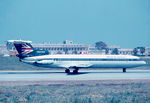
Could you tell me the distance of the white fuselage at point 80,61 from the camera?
4650cm

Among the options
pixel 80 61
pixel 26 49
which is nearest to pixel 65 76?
pixel 80 61

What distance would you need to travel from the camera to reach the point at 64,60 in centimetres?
4753

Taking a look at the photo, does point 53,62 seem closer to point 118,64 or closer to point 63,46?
point 118,64

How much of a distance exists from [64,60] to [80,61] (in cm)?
272

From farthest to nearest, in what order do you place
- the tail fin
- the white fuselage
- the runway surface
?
the white fuselage, the tail fin, the runway surface

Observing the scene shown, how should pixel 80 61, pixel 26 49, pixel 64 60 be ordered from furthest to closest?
pixel 80 61 < pixel 64 60 < pixel 26 49

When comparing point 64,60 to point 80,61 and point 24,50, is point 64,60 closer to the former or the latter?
point 80,61

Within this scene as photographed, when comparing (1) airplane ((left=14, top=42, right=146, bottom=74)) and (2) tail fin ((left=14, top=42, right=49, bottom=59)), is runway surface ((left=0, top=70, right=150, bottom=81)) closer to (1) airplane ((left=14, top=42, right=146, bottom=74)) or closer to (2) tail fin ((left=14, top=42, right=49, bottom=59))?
(1) airplane ((left=14, top=42, right=146, bottom=74))

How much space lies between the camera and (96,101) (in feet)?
60.5

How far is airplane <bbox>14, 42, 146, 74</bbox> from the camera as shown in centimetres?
4603

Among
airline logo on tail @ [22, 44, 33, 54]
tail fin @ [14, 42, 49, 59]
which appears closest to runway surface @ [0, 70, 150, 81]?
tail fin @ [14, 42, 49, 59]

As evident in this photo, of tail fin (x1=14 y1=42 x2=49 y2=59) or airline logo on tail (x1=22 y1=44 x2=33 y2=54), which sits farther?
airline logo on tail (x1=22 y1=44 x2=33 y2=54)

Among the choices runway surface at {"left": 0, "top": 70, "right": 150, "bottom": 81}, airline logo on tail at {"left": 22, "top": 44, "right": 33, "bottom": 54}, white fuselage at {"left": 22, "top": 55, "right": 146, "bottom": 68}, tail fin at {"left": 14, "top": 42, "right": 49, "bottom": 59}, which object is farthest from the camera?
white fuselage at {"left": 22, "top": 55, "right": 146, "bottom": 68}

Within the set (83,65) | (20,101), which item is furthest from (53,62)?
(20,101)
